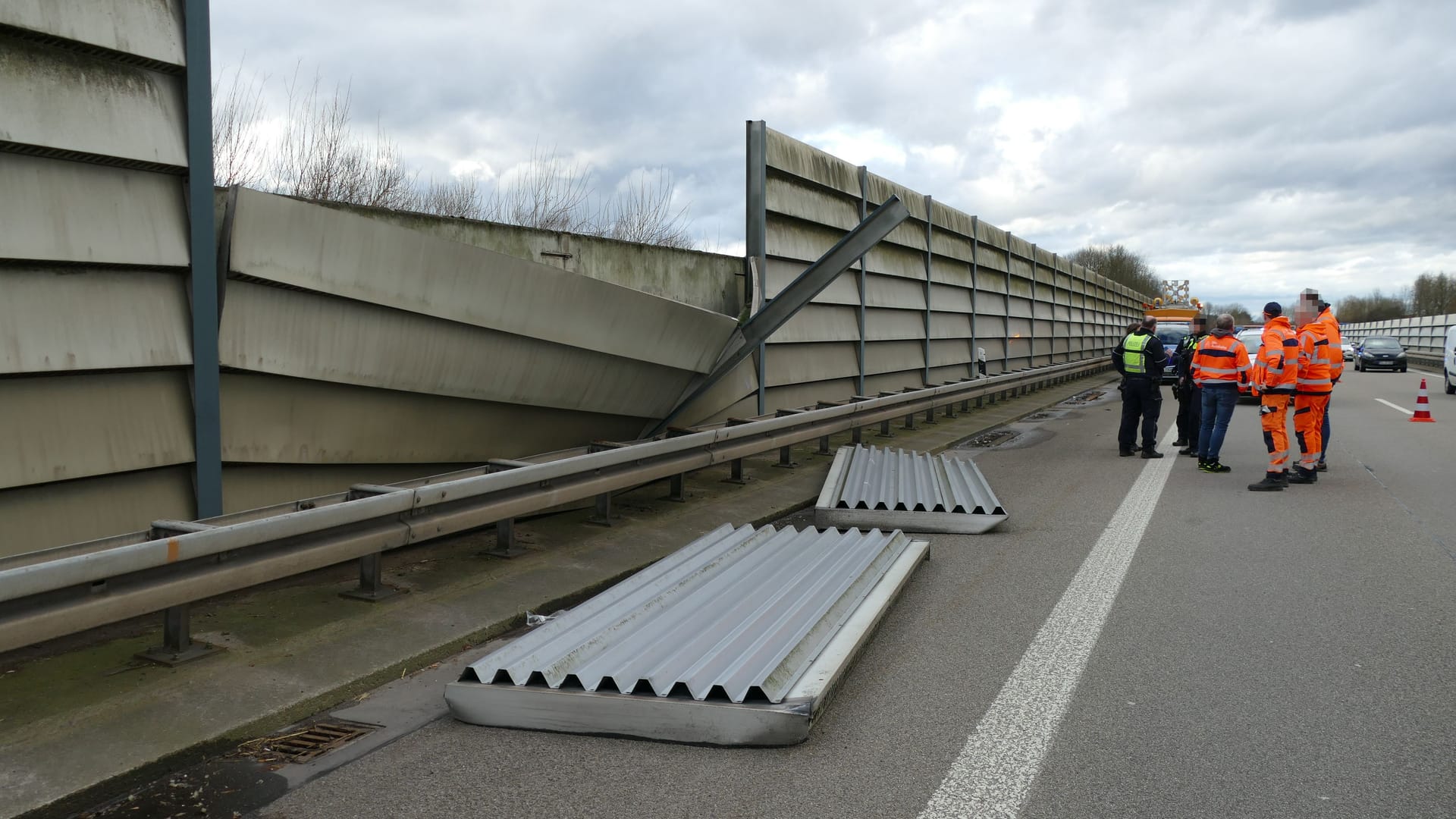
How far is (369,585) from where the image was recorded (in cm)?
548

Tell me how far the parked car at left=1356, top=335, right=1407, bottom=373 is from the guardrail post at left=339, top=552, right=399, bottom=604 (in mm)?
43115

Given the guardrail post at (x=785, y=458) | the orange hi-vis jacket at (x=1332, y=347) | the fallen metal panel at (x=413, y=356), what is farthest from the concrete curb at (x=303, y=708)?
the orange hi-vis jacket at (x=1332, y=347)

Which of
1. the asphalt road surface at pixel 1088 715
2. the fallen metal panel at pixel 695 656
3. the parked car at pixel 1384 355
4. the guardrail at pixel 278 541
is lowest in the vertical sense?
the asphalt road surface at pixel 1088 715

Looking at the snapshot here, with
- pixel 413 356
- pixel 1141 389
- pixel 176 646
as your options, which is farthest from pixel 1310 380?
pixel 176 646

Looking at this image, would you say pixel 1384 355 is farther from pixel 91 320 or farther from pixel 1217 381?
pixel 91 320

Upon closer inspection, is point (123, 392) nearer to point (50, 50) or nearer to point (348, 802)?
point (50, 50)

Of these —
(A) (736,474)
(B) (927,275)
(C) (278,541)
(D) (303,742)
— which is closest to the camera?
(D) (303,742)

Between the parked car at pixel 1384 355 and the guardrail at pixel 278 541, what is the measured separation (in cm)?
3979

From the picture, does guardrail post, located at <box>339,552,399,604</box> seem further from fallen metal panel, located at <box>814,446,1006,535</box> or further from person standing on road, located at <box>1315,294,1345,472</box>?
person standing on road, located at <box>1315,294,1345,472</box>

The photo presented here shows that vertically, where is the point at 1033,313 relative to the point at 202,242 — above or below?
above

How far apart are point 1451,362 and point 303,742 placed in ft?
93.2

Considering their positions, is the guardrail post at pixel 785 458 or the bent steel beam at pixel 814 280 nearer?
the bent steel beam at pixel 814 280

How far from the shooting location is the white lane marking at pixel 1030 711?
3.30 m

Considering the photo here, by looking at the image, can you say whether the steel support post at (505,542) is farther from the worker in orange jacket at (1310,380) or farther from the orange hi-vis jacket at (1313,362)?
the orange hi-vis jacket at (1313,362)
